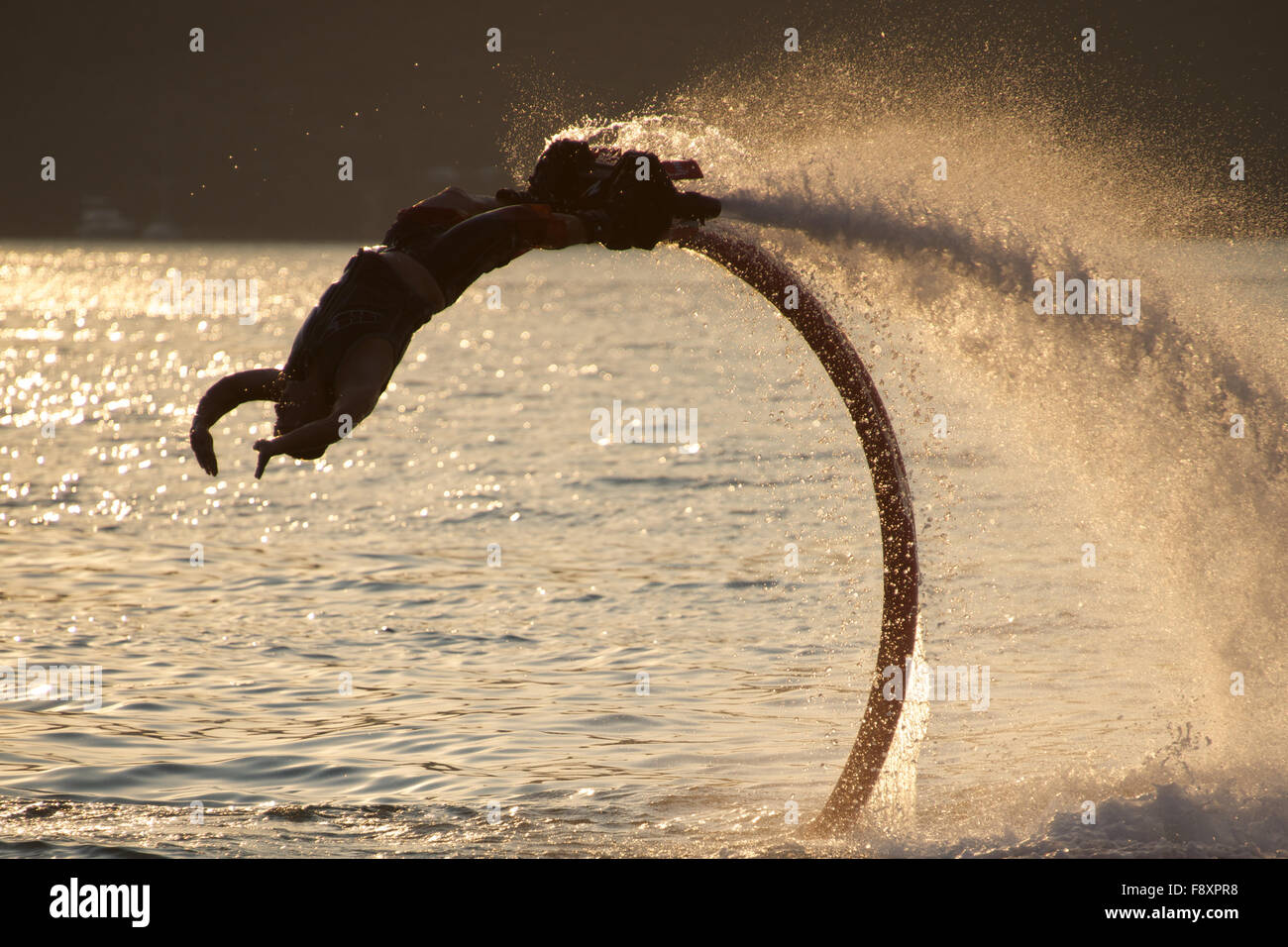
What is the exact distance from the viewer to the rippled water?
941 cm

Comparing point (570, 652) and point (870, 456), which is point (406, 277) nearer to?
point (870, 456)

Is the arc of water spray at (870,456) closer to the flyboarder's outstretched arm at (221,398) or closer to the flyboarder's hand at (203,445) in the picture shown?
the flyboarder's outstretched arm at (221,398)

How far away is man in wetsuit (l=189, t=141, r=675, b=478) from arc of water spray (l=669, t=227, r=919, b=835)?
710 mm

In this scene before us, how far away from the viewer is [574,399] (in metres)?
40.0

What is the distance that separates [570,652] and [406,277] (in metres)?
6.09

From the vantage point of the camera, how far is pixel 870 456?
33.9 feet

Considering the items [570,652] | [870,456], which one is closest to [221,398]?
[870,456]

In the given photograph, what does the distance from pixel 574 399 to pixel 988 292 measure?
29.6 m

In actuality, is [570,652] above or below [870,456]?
below

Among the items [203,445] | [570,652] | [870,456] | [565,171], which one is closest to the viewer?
[203,445]

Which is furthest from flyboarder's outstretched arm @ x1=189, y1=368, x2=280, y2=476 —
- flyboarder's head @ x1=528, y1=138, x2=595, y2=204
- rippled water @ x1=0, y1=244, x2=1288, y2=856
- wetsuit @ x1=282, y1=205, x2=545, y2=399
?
rippled water @ x1=0, y1=244, x2=1288, y2=856
